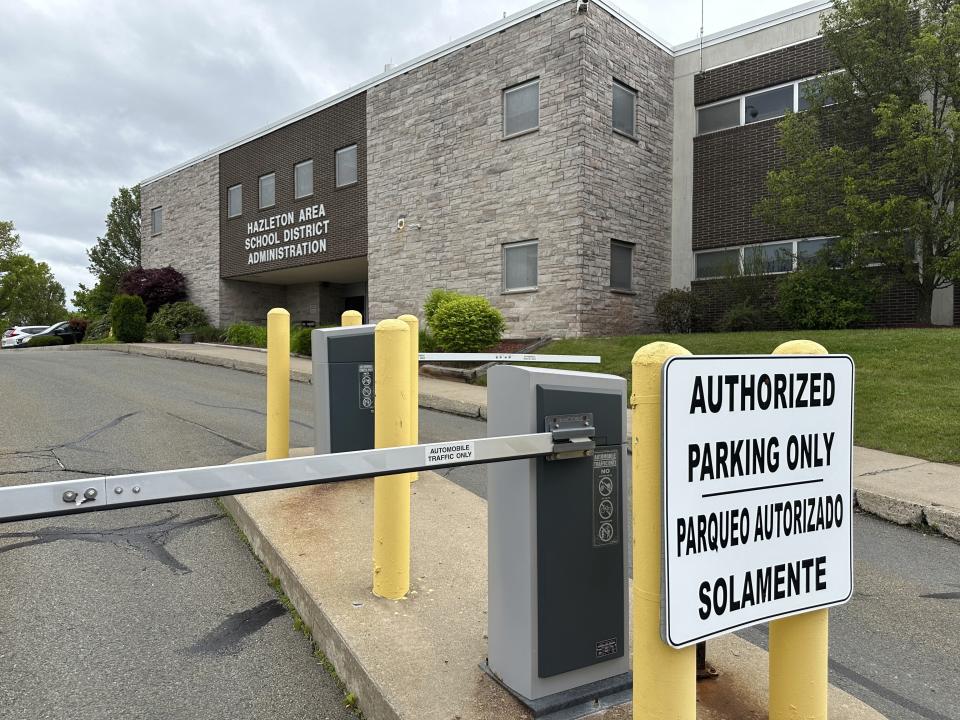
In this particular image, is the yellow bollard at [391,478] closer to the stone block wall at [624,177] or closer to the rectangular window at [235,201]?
the stone block wall at [624,177]

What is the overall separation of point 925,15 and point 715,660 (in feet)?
49.6

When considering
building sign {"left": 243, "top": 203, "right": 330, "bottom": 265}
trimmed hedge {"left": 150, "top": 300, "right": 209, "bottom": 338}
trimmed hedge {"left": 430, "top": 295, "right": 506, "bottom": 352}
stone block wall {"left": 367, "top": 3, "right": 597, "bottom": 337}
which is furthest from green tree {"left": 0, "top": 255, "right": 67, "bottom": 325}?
trimmed hedge {"left": 430, "top": 295, "right": 506, "bottom": 352}

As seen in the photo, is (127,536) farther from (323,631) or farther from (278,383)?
(323,631)

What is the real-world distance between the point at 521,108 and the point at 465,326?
6.48m

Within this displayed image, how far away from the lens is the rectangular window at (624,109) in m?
16.2

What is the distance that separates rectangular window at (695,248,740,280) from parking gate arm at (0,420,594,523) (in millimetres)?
15383

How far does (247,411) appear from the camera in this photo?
9734 mm

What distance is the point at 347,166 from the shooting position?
70.0 ft

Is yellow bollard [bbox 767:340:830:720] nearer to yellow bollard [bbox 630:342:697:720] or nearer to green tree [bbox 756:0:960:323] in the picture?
yellow bollard [bbox 630:342:697:720]

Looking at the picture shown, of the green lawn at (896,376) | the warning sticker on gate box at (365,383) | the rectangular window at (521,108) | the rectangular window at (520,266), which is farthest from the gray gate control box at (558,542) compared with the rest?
the rectangular window at (521,108)

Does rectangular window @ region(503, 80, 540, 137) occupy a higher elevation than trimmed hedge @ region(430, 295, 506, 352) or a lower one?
higher

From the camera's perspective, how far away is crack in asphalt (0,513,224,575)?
427 centimetres

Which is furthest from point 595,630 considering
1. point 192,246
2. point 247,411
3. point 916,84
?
point 192,246

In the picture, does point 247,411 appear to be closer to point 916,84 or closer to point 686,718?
point 686,718
